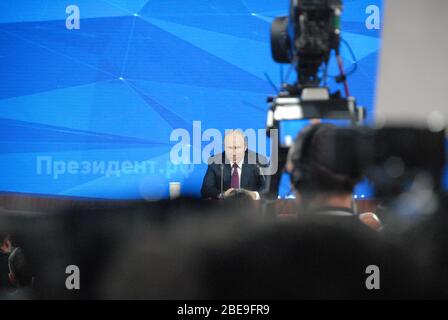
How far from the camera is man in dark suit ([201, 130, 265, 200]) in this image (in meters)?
1.61

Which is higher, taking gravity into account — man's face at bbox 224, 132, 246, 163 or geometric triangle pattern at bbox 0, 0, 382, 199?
geometric triangle pattern at bbox 0, 0, 382, 199

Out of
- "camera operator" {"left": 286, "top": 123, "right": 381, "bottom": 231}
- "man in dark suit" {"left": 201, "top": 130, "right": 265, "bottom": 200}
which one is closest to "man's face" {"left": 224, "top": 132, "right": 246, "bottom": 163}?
"man in dark suit" {"left": 201, "top": 130, "right": 265, "bottom": 200}

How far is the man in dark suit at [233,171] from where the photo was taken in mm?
1608

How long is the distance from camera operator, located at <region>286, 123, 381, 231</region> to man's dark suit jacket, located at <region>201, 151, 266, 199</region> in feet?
1.46

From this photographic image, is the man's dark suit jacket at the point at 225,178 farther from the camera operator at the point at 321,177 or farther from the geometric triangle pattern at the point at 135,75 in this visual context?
the camera operator at the point at 321,177

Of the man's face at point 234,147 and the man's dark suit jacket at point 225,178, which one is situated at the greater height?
the man's face at point 234,147

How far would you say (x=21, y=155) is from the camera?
173 cm

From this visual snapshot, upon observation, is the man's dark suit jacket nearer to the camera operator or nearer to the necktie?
the necktie

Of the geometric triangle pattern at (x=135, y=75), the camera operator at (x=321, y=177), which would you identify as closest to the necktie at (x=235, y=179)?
the geometric triangle pattern at (x=135, y=75)

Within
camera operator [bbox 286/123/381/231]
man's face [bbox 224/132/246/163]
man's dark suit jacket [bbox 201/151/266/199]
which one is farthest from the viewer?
man's face [bbox 224/132/246/163]

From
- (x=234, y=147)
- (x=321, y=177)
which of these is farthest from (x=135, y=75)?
(x=321, y=177)

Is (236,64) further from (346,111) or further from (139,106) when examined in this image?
(346,111)

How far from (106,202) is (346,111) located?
2.11ft

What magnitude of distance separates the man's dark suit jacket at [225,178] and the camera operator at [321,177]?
446 mm
